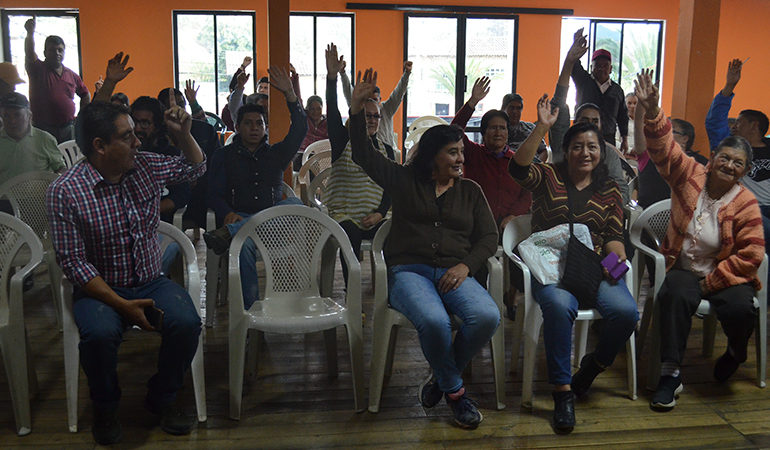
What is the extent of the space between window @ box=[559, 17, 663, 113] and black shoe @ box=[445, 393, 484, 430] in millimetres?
8950

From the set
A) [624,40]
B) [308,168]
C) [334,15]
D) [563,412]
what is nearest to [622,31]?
[624,40]

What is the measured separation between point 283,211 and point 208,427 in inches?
37.1

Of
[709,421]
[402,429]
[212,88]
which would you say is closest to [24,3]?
[212,88]

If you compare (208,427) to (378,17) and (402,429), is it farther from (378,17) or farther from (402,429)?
(378,17)

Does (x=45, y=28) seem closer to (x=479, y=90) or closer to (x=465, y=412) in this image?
(x=479, y=90)

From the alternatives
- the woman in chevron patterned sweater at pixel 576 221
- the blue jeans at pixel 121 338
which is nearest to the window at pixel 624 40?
the woman in chevron patterned sweater at pixel 576 221

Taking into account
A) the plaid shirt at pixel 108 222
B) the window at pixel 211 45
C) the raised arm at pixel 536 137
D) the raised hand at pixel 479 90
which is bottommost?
the plaid shirt at pixel 108 222

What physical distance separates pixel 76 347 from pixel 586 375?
6.60 feet

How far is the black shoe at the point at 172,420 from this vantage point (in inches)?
97.8

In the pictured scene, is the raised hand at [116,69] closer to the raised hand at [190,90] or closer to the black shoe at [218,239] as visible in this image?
the raised hand at [190,90]

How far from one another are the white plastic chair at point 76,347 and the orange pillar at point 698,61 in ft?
13.7

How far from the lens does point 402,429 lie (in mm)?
2555

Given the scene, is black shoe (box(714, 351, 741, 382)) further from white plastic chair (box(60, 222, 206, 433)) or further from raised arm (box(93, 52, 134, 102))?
raised arm (box(93, 52, 134, 102))

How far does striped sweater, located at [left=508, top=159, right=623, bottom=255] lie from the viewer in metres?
2.90
